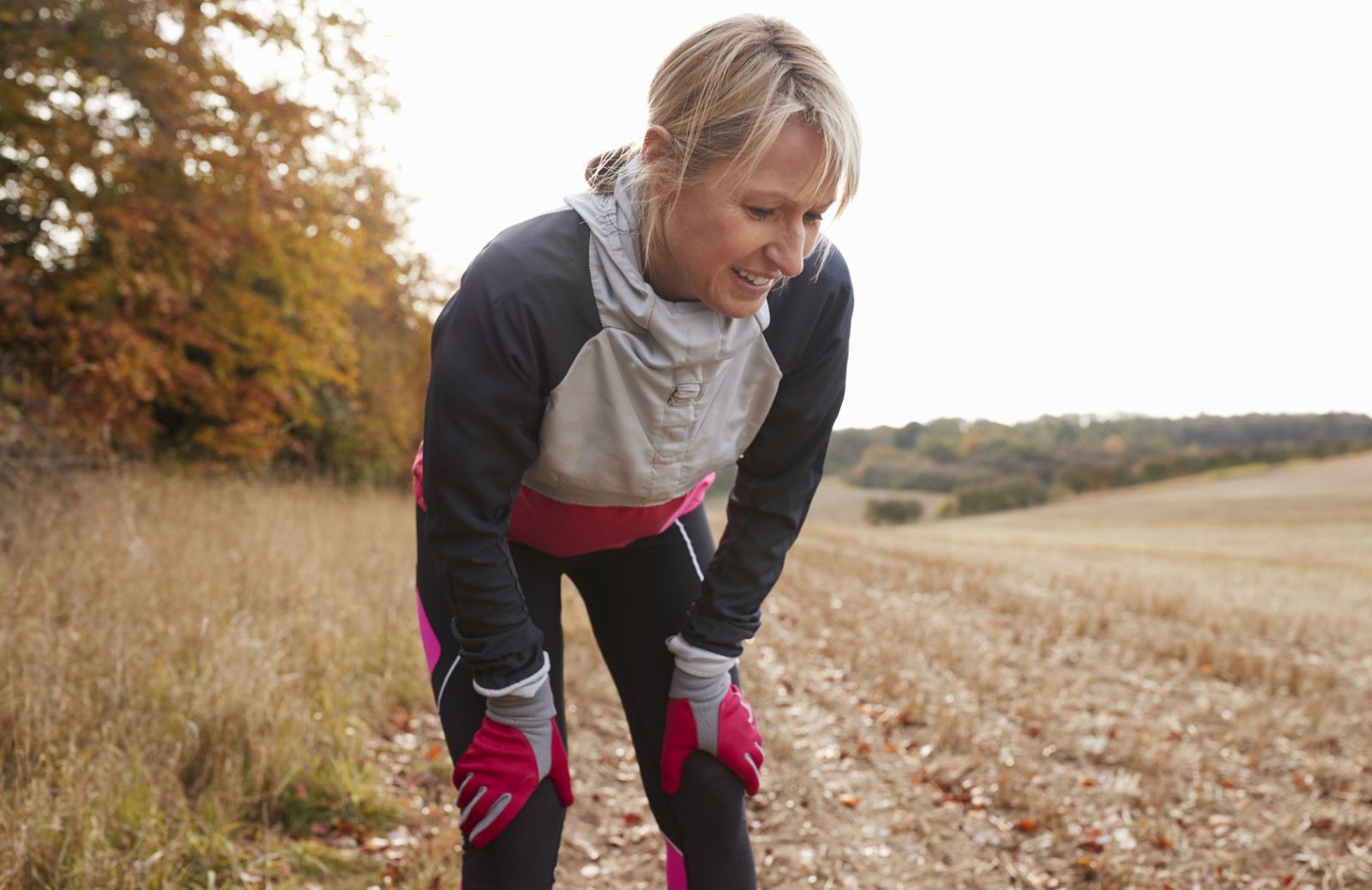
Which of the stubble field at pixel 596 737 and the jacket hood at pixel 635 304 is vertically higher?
the jacket hood at pixel 635 304

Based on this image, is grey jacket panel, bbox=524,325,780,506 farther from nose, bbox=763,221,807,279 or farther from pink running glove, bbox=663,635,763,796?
pink running glove, bbox=663,635,763,796

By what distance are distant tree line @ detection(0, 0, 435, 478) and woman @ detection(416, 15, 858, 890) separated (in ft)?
19.8

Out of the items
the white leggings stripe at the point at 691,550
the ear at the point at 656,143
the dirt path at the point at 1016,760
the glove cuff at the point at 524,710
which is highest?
the ear at the point at 656,143

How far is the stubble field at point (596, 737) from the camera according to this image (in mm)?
2787

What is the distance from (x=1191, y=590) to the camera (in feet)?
32.0

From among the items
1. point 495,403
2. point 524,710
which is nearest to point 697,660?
point 524,710

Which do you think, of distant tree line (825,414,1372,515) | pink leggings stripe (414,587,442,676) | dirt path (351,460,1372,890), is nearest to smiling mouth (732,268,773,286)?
pink leggings stripe (414,587,442,676)

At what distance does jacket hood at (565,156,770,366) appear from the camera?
1.61m

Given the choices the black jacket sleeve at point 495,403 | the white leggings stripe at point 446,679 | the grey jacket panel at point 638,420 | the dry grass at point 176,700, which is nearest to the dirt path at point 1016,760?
the dry grass at point 176,700

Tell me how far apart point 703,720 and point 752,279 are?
3.09 ft

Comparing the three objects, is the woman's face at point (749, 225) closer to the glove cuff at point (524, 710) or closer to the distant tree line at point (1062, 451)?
the glove cuff at point (524, 710)

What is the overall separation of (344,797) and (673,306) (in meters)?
2.48

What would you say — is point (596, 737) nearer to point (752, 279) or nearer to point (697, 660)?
point (697, 660)

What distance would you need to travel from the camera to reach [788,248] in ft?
5.08
